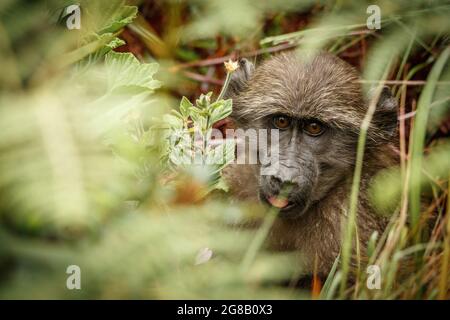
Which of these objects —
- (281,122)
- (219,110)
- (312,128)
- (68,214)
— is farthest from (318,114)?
(68,214)

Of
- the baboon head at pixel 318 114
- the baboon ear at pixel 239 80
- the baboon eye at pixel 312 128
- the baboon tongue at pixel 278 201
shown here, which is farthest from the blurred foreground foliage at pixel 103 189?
the baboon ear at pixel 239 80

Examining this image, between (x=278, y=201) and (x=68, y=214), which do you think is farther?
(x=278, y=201)

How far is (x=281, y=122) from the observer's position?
3877 mm

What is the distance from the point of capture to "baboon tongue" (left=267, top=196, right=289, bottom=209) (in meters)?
3.36

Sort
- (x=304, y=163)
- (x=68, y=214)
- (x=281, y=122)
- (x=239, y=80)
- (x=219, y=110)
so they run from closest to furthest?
(x=68, y=214)
(x=219, y=110)
(x=304, y=163)
(x=281, y=122)
(x=239, y=80)

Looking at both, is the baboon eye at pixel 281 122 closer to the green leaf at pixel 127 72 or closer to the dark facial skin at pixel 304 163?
the dark facial skin at pixel 304 163

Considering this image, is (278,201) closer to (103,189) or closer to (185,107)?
(185,107)

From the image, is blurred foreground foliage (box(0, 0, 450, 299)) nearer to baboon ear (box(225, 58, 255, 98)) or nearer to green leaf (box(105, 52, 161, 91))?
green leaf (box(105, 52, 161, 91))

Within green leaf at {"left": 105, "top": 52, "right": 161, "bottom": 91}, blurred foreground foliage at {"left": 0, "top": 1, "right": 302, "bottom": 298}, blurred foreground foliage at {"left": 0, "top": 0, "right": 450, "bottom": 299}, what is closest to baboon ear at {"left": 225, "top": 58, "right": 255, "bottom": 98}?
blurred foreground foliage at {"left": 0, "top": 0, "right": 450, "bottom": 299}

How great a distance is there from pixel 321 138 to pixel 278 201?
680 millimetres

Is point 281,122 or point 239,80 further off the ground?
point 239,80

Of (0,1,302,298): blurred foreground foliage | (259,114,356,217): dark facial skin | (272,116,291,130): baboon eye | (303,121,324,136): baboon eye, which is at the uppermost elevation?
(272,116,291,130): baboon eye

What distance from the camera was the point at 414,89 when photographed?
4.78 metres
